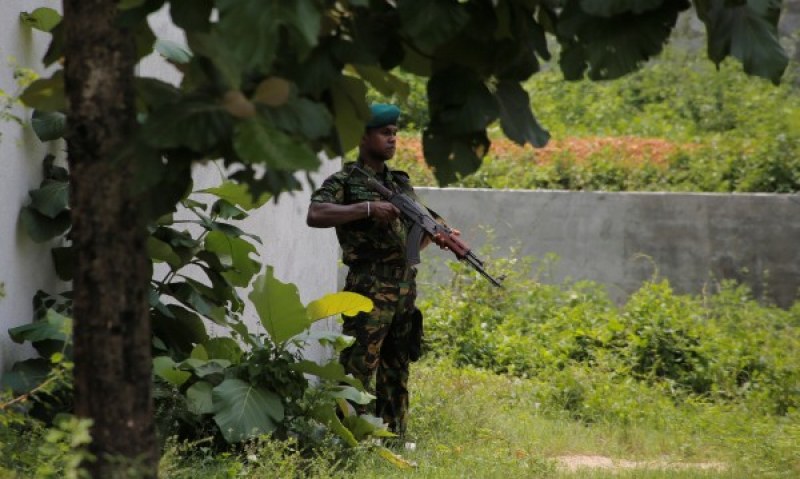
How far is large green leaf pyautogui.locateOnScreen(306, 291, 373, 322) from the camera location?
672 cm

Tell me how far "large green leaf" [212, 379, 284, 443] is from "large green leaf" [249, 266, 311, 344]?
1.22ft

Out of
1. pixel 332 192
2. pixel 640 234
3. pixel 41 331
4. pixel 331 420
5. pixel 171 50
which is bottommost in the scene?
pixel 331 420

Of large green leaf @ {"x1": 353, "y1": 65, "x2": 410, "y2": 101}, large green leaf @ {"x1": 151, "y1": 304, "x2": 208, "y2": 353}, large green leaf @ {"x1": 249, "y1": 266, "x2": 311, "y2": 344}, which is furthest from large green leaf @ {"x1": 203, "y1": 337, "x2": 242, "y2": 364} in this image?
large green leaf @ {"x1": 353, "y1": 65, "x2": 410, "y2": 101}

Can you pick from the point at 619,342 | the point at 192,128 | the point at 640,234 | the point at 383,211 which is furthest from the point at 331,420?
the point at 640,234

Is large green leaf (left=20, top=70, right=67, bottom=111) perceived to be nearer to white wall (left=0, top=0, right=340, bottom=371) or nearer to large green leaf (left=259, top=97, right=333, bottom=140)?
large green leaf (left=259, top=97, right=333, bottom=140)

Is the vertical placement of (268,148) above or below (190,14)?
below

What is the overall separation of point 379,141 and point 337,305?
1077 millimetres

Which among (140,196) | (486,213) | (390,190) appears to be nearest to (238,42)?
(140,196)

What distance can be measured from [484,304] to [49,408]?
→ 21.1 ft

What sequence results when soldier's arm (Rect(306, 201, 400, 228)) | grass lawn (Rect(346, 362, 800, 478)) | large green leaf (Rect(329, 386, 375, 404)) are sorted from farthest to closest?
soldier's arm (Rect(306, 201, 400, 228)) → grass lawn (Rect(346, 362, 800, 478)) → large green leaf (Rect(329, 386, 375, 404))

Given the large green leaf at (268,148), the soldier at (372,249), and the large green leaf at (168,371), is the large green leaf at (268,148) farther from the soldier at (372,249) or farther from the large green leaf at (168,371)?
the soldier at (372,249)

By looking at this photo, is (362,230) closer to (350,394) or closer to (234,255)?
(234,255)

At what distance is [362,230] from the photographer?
7.34 m

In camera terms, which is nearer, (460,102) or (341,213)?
(460,102)
